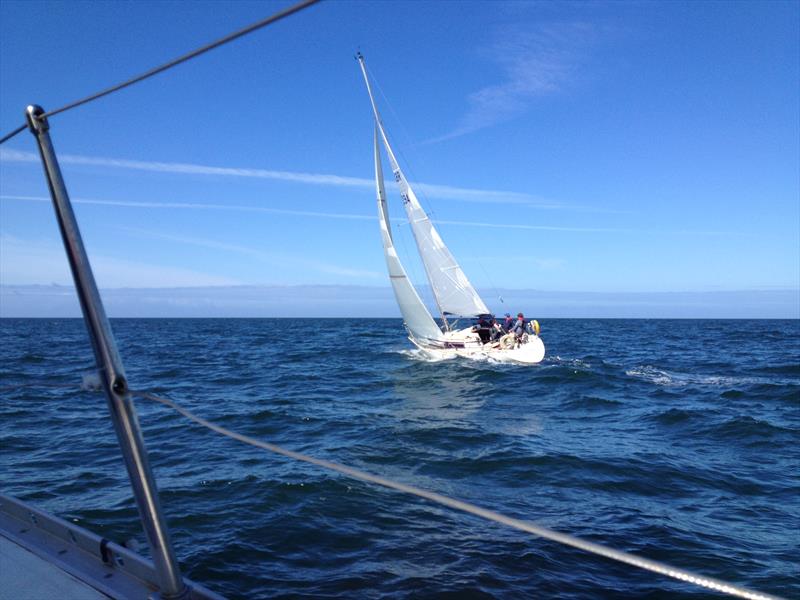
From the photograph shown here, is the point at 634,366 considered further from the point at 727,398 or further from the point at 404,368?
the point at 404,368

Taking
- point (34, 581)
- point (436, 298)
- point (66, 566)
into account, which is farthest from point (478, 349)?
point (34, 581)

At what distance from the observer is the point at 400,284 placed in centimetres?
2522

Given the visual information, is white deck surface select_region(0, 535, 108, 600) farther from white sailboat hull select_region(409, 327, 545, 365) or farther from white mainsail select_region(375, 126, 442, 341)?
white sailboat hull select_region(409, 327, 545, 365)

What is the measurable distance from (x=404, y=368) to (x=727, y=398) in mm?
12617

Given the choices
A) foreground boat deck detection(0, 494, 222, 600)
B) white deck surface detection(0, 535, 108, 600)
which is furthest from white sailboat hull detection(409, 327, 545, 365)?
white deck surface detection(0, 535, 108, 600)

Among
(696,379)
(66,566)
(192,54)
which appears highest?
(192,54)

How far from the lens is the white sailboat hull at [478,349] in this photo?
2373 centimetres

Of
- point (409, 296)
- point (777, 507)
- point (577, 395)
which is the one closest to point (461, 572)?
point (777, 507)

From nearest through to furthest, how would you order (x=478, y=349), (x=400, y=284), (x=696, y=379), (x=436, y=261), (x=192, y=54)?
1. (x=192, y=54)
2. (x=696, y=379)
3. (x=478, y=349)
4. (x=400, y=284)
5. (x=436, y=261)

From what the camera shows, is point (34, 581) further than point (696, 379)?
No

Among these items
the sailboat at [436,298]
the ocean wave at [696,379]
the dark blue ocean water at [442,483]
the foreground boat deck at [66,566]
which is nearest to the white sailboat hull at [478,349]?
the sailboat at [436,298]

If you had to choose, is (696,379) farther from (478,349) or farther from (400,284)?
(400,284)

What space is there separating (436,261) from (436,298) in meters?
2.21

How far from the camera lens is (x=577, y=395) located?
15.8 metres
